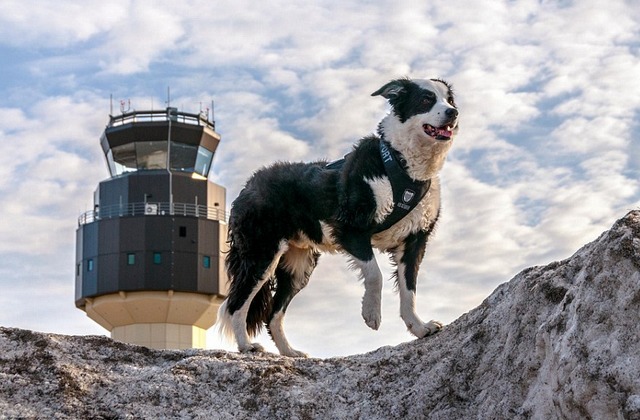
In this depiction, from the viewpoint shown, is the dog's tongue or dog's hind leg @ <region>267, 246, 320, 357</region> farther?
dog's hind leg @ <region>267, 246, 320, 357</region>

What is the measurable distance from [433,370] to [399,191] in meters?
2.31

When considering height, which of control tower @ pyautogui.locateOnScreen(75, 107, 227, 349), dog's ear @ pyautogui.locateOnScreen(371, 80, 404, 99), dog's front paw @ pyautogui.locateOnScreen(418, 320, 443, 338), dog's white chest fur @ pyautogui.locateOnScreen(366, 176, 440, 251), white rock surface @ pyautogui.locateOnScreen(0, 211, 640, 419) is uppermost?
control tower @ pyautogui.locateOnScreen(75, 107, 227, 349)

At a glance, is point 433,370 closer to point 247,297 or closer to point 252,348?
point 252,348

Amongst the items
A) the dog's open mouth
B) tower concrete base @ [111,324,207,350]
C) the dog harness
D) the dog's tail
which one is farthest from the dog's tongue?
tower concrete base @ [111,324,207,350]

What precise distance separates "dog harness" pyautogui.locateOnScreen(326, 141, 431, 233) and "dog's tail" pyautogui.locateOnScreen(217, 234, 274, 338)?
1.63 meters

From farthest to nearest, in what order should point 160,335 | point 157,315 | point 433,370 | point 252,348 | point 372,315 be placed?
1. point 160,335
2. point 157,315
3. point 252,348
4. point 372,315
5. point 433,370

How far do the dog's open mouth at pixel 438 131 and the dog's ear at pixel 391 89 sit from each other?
454 mm

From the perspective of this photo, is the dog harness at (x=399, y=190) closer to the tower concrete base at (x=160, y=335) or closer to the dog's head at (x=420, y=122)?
the dog's head at (x=420, y=122)

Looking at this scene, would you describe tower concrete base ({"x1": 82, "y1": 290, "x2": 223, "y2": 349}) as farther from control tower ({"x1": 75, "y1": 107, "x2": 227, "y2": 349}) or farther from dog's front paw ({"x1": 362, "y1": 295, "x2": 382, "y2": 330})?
dog's front paw ({"x1": 362, "y1": 295, "x2": 382, "y2": 330})

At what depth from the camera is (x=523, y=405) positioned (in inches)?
244

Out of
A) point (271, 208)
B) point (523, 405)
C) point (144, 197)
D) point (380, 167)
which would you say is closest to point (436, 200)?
point (380, 167)

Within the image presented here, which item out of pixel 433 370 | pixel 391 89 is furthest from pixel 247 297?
pixel 433 370

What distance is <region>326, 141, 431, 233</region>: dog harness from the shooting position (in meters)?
9.30

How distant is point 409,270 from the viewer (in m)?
9.51
